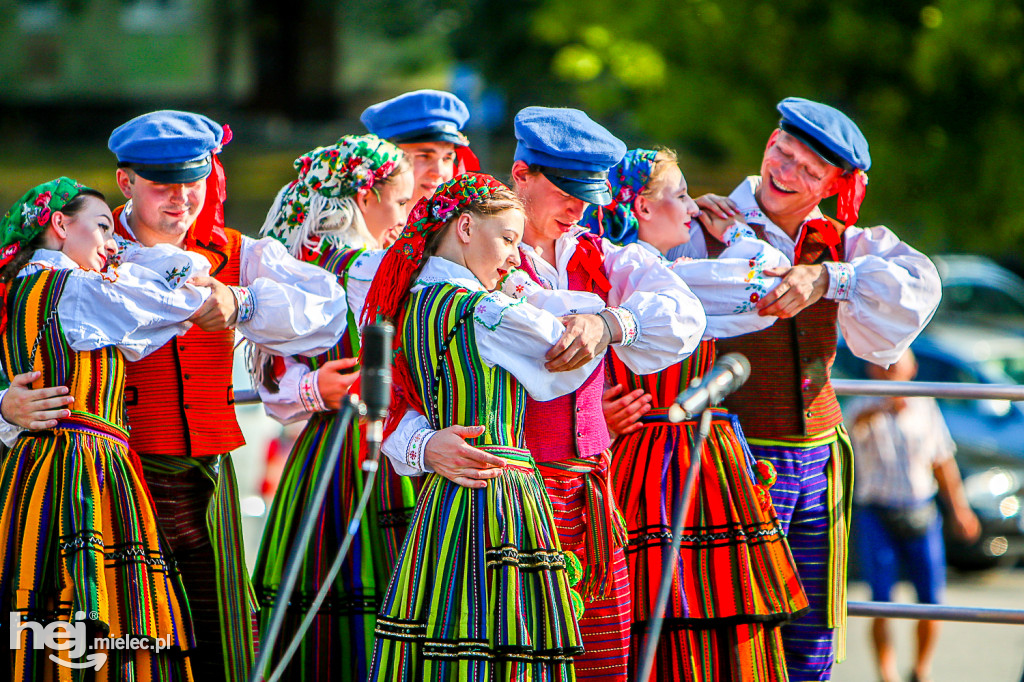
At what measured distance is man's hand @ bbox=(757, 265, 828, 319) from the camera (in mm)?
3119

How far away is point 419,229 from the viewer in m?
2.81

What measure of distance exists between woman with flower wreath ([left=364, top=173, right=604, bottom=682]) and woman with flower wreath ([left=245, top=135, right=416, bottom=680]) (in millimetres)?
598

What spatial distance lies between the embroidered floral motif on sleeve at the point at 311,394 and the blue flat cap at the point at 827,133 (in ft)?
4.64

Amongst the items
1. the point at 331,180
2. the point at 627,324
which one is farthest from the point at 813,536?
the point at 331,180

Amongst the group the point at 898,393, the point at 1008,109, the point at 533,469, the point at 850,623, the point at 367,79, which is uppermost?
the point at 367,79

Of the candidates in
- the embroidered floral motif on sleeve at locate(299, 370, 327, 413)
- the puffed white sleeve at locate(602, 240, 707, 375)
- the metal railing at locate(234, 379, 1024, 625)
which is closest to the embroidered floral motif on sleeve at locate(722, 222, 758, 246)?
the puffed white sleeve at locate(602, 240, 707, 375)

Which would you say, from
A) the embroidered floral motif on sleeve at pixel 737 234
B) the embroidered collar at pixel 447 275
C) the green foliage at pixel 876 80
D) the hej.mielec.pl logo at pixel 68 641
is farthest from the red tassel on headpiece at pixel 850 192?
the green foliage at pixel 876 80

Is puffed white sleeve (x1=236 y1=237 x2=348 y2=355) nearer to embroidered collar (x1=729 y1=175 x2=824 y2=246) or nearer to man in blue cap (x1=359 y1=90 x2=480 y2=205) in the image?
man in blue cap (x1=359 y1=90 x2=480 y2=205)

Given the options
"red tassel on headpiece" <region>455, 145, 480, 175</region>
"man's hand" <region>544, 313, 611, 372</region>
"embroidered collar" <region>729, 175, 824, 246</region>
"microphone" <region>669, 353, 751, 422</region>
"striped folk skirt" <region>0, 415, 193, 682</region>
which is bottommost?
"striped folk skirt" <region>0, 415, 193, 682</region>

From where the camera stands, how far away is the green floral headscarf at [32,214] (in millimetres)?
2941

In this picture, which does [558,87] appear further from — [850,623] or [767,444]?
[767,444]

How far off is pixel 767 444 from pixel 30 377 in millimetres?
1872

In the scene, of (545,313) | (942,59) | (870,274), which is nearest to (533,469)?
(545,313)

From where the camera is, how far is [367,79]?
66.0ft
